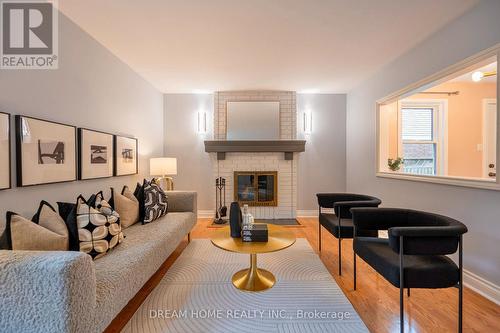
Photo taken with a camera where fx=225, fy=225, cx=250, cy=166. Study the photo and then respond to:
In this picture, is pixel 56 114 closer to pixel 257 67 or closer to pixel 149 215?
pixel 149 215

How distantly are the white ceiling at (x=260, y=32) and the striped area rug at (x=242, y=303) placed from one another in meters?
2.44

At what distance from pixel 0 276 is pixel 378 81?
4.16 metres

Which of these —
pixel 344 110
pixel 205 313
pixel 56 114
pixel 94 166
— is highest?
pixel 344 110

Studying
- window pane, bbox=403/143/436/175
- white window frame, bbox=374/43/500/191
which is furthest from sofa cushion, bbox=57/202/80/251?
window pane, bbox=403/143/436/175

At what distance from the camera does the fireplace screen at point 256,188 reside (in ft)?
14.2

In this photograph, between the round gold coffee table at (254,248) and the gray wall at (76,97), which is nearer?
the gray wall at (76,97)

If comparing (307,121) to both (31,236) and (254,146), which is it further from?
(31,236)

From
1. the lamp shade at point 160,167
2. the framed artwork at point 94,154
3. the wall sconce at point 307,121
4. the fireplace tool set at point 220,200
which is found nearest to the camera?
the framed artwork at point 94,154

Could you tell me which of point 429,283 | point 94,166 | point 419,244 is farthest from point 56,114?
point 429,283

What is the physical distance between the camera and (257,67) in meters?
3.17

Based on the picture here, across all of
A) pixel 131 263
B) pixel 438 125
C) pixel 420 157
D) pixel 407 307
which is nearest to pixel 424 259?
pixel 407 307

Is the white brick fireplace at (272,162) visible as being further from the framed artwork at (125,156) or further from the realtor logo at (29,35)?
the realtor logo at (29,35)

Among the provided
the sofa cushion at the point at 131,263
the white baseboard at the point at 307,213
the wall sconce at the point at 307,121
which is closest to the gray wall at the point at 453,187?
the wall sconce at the point at 307,121

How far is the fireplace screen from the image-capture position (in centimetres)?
434
